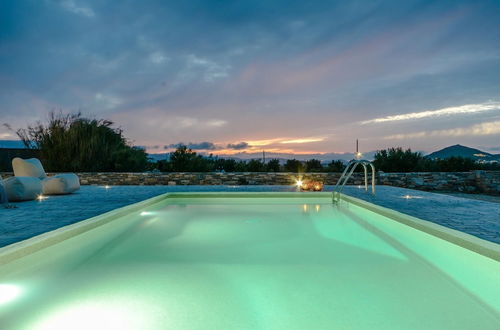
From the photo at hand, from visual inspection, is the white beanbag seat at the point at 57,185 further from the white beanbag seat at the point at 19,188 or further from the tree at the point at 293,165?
the tree at the point at 293,165

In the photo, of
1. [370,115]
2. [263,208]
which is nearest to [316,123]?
[370,115]

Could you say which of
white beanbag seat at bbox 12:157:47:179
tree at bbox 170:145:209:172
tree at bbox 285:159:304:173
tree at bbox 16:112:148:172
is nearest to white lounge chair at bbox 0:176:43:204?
white beanbag seat at bbox 12:157:47:179

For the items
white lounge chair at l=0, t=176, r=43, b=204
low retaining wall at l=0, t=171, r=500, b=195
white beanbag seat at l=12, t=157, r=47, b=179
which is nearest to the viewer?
white lounge chair at l=0, t=176, r=43, b=204

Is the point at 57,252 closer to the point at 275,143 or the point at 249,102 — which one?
the point at 249,102

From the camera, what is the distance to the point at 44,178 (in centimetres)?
738

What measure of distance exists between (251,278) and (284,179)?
285 inches

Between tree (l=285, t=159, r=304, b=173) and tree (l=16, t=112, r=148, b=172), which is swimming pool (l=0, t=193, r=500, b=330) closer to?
tree (l=285, t=159, r=304, b=173)

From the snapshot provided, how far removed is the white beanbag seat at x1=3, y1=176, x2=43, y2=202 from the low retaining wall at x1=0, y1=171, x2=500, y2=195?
159 inches

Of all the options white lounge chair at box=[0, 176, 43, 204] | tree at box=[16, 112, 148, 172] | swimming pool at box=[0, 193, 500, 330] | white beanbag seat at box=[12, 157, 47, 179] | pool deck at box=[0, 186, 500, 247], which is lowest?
swimming pool at box=[0, 193, 500, 330]

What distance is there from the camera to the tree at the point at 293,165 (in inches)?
486

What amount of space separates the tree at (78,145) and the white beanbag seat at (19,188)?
5.13 meters

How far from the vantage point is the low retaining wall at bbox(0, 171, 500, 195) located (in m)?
9.38

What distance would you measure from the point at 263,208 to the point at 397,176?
553cm

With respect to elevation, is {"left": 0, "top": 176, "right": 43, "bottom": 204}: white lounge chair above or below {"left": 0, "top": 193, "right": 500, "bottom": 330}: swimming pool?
above
